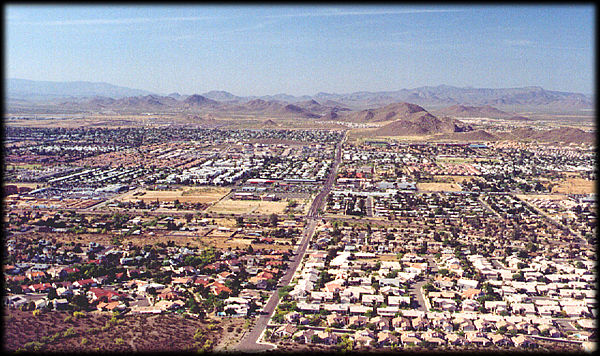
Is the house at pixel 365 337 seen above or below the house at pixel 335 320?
above

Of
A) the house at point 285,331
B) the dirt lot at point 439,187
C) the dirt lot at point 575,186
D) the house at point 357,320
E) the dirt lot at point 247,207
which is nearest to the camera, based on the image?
the house at point 285,331

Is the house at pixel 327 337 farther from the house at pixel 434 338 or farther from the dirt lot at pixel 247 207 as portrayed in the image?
the dirt lot at pixel 247 207

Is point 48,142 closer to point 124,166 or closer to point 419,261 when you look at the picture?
point 124,166

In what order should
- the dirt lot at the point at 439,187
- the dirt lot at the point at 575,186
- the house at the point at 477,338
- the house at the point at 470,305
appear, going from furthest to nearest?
1. the dirt lot at the point at 439,187
2. the dirt lot at the point at 575,186
3. the house at the point at 470,305
4. the house at the point at 477,338

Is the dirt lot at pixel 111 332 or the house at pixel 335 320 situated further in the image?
the house at pixel 335 320

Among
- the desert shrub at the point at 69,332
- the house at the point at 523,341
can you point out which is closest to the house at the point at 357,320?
the house at the point at 523,341

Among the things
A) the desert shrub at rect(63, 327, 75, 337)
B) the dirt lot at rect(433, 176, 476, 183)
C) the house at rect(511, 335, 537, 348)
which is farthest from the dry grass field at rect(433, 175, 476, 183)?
the desert shrub at rect(63, 327, 75, 337)

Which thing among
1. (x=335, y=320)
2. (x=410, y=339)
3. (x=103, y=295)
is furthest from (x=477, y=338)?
(x=103, y=295)
